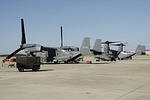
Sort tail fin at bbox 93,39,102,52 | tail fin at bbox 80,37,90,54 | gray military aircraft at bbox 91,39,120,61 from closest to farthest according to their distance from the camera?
tail fin at bbox 80,37,90,54 → tail fin at bbox 93,39,102,52 → gray military aircraft at bbox 91,39,120,61

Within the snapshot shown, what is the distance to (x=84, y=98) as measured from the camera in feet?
36.0

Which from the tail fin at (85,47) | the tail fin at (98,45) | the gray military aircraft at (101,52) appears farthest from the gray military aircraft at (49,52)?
the gray military aircraft at (101,52)

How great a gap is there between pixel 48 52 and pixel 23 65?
22067 mm

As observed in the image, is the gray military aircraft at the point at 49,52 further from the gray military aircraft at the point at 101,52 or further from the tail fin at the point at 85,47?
the gray military aircraft at the point at 101,52

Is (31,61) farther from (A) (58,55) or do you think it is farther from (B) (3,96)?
(A) (58,55)

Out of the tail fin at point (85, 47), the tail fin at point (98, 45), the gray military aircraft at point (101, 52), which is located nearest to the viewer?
the tail fin at point (85, 47)

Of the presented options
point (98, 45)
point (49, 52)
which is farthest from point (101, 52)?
point (49, 52)

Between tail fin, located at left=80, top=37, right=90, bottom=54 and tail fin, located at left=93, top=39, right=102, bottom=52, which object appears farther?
tail fin, located at left=93, top=39, right=102, bottom=52

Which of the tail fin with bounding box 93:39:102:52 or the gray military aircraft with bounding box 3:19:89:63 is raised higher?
the tail fin with bounding box 93:39:102:52

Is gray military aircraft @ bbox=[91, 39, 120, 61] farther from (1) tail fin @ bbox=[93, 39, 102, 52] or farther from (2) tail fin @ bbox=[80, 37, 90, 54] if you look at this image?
(2) tail fin @ bbox=[80, 37, 90, 54]

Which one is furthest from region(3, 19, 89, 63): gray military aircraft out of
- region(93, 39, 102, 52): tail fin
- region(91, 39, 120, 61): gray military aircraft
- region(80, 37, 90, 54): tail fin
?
region(91, 39, 120, 61): gray military aircraft

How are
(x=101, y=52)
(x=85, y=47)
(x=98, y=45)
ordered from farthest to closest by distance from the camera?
(x=101, y=52), (x=98, y=45), (x=85, y=47)

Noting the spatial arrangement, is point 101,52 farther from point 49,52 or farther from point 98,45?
point 49,52

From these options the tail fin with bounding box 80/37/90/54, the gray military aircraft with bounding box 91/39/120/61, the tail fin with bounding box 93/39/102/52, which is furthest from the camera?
the gray military aircraft with bounding box 91/39/120/61
